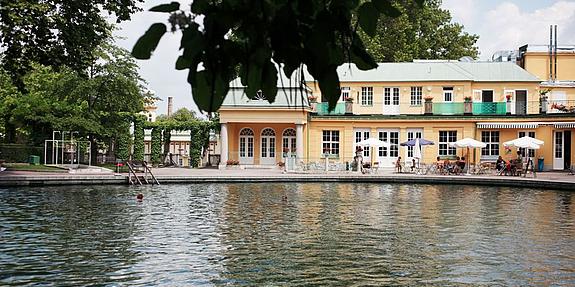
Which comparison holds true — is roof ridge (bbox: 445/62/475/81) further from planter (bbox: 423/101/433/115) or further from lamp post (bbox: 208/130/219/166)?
lamp post (bbox: 208/130/219/166)

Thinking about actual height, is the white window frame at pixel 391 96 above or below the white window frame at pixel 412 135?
above

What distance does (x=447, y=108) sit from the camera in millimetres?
42625

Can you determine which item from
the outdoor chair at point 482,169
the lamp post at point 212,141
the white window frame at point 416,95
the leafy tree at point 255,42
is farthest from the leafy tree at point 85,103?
the leafy tree at point 255,42

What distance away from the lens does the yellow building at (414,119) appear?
1626 inches

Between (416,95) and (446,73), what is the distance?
2.43 metres

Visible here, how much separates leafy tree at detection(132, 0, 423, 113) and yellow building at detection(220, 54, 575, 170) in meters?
38.3

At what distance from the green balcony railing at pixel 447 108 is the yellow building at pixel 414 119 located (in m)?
0.06

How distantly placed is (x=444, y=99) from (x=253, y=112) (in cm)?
1261

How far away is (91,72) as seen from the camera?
4203cm

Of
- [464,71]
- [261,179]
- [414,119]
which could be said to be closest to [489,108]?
[464,71]

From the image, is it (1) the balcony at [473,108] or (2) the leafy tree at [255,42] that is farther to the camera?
(1) the balcony at [473,108]

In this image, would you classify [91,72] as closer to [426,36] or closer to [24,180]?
[24,180]

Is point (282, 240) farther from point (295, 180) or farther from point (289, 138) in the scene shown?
point (289, 138)

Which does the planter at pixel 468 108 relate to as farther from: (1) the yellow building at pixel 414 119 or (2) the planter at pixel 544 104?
(2) the planter at pixel 544 104
